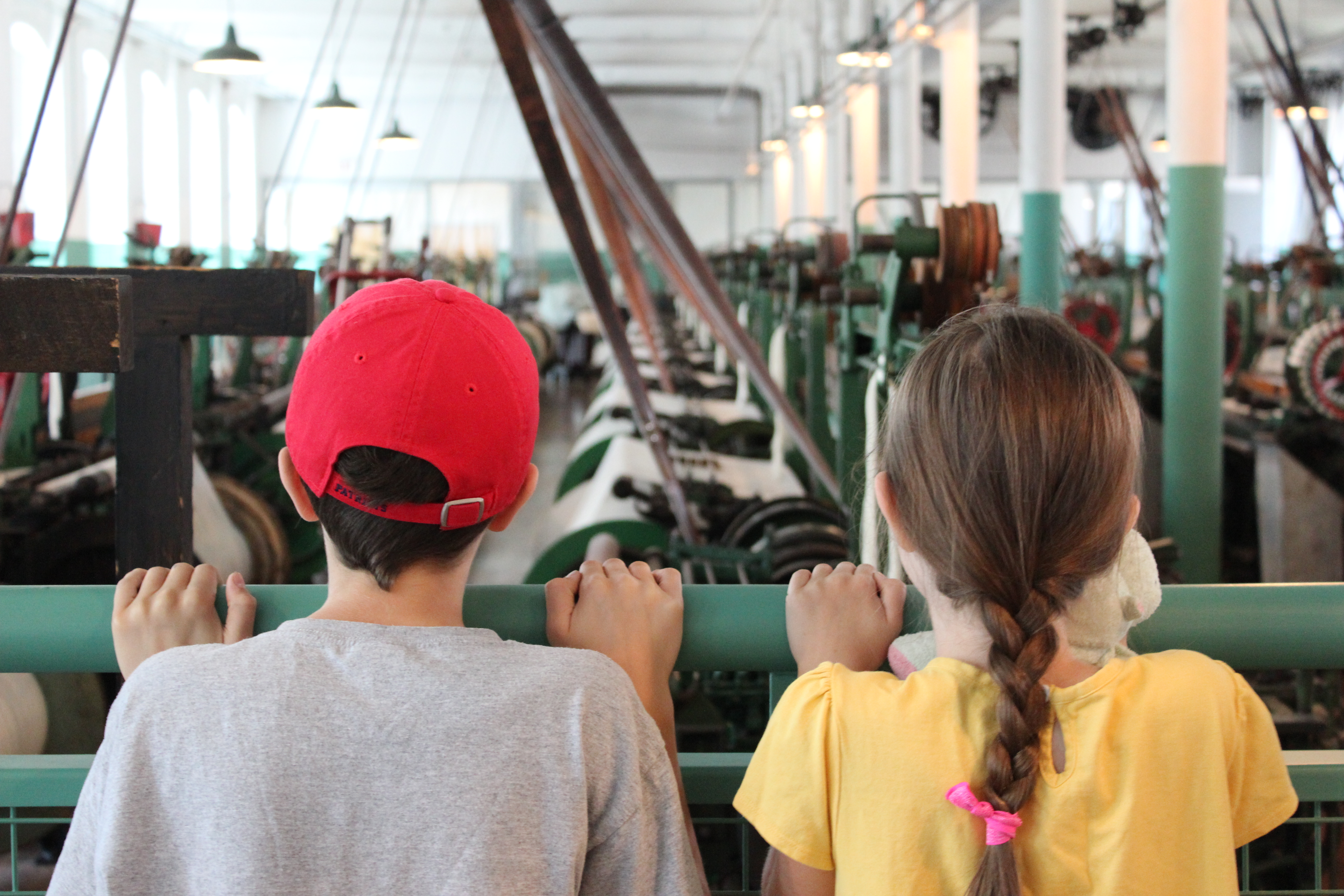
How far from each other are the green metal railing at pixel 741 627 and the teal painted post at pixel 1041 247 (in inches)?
224

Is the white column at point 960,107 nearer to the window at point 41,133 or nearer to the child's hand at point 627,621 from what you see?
the window at point 41,133

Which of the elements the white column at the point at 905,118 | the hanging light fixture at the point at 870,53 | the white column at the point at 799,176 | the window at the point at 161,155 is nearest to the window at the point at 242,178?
the window at the point at 161,155

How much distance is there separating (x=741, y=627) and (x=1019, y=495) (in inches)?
10.0

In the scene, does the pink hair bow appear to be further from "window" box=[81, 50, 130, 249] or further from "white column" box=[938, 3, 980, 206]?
"window" box=[81, 50, 130, 249]

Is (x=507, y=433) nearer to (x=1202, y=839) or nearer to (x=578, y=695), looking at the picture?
(x=578, y=695)

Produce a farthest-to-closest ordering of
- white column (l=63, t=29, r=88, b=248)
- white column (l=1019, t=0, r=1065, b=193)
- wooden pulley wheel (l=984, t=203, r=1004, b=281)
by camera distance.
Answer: white column (l=63, t=29, r=88, b=248)
white column (l=1019, t=0, r=1065, b=193)
wooden pulley wheel (l=984, t=203, r=1004, b=281)

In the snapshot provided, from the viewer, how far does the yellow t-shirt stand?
0.77 metres

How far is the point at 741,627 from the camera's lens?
3.00 ft

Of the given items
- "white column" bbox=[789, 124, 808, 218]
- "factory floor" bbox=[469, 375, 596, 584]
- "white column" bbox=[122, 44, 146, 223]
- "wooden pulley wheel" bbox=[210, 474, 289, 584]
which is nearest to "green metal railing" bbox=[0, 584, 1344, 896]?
"factory floor" bbox=[469, 375, 596, 584]

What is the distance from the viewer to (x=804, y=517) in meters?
3.74

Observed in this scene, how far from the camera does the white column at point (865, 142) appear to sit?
1226cm

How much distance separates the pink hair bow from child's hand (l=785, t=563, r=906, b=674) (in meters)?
0.15

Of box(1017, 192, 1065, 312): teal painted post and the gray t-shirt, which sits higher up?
box(1017, 192, 1065, 312): teal painted post

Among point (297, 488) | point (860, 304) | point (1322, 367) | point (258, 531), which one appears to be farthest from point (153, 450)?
point (1322, 367)
